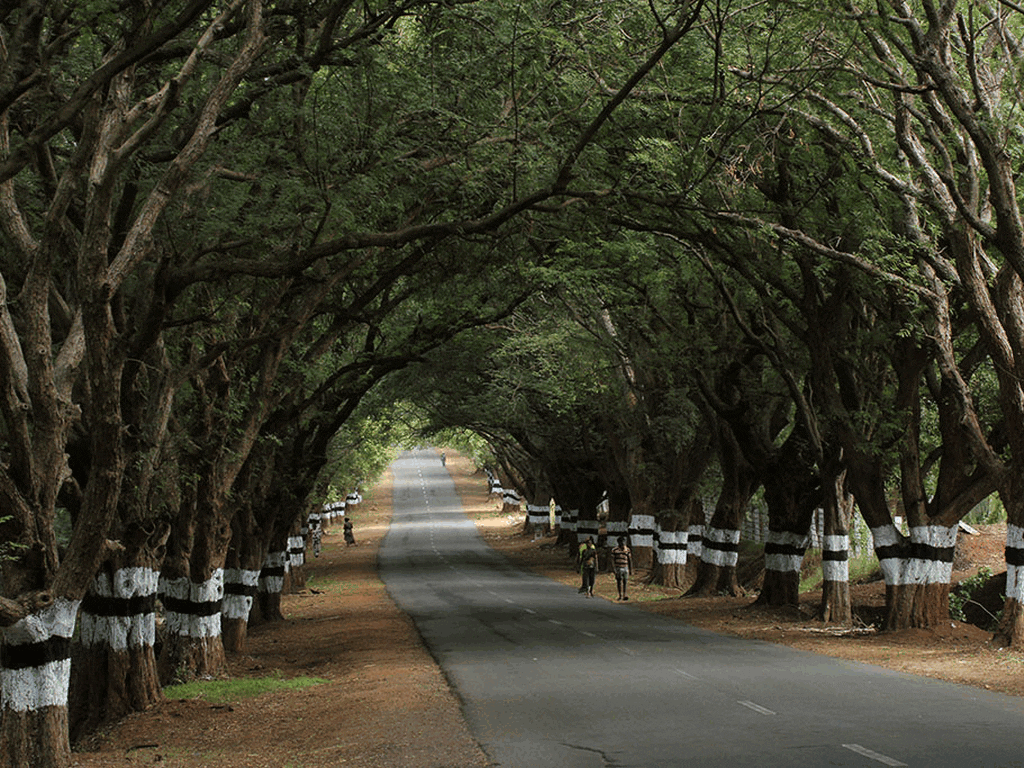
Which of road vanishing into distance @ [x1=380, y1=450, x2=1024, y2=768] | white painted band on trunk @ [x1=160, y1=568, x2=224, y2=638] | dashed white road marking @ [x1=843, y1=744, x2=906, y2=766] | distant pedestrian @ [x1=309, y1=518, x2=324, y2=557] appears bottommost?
distant pedestrian @ [x1=309, y1=518, x2=324, y2=557]

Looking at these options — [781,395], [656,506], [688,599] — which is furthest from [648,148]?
[656,506]

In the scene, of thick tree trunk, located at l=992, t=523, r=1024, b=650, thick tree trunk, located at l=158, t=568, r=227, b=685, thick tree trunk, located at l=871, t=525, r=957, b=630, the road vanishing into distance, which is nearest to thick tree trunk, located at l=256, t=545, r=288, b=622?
the road vanishing into distance

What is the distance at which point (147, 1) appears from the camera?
11492mm

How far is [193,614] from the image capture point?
18.8 meters

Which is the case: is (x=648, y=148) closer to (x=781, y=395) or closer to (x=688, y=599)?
(x=781, y=395)

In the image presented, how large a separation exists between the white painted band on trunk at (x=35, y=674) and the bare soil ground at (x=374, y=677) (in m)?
1.13

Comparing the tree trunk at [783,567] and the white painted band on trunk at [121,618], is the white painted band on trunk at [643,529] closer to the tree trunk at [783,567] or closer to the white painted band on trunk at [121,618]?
the tree trunk at [783,567]

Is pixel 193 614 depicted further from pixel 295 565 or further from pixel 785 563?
pixel 295 565

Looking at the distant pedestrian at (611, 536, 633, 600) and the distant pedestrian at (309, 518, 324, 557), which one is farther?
the distant pedestrian at (309, 518, 324, 557)

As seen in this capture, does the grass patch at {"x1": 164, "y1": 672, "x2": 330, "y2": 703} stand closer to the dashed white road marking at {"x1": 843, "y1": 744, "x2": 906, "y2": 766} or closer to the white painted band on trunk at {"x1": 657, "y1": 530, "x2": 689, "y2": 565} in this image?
the dashed white road marking at {"x1": 843, "y1": 744, "x2": 906, "y2": 766}

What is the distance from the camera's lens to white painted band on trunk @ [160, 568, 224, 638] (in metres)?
18.8

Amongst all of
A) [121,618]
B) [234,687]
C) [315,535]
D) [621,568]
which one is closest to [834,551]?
[621,568]

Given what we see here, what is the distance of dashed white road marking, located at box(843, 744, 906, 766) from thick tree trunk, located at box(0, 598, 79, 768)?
7469 millimetres

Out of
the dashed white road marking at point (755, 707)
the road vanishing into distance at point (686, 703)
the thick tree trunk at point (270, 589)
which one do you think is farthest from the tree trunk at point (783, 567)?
the dashed white road marking at point (755, 707)
